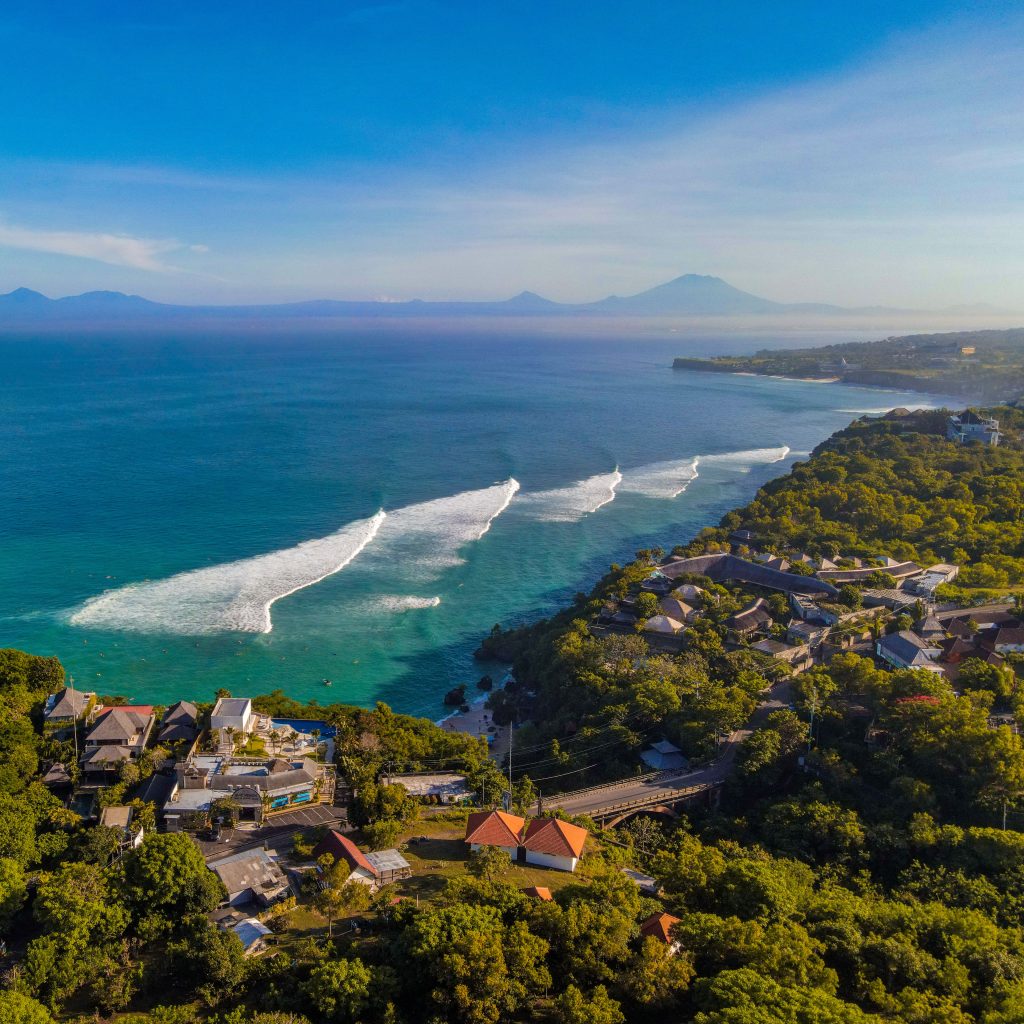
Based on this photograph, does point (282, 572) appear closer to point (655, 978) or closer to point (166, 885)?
point (166, 885)

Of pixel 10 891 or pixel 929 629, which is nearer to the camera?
pixel 10 891

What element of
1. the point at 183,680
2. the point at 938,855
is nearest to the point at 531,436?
the point at 183,680

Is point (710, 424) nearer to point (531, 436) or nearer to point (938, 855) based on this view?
point (531, 436)

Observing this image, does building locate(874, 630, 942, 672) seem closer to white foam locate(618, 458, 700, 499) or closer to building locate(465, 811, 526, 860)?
building locate(465, 811, 526, 860)

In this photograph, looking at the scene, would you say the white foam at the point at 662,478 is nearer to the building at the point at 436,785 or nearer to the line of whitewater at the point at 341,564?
the line of whitewater at the point at 341,564

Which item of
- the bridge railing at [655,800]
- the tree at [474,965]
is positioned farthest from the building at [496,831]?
the tree at [474,965]

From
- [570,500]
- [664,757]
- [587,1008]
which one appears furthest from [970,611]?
[570,500]
